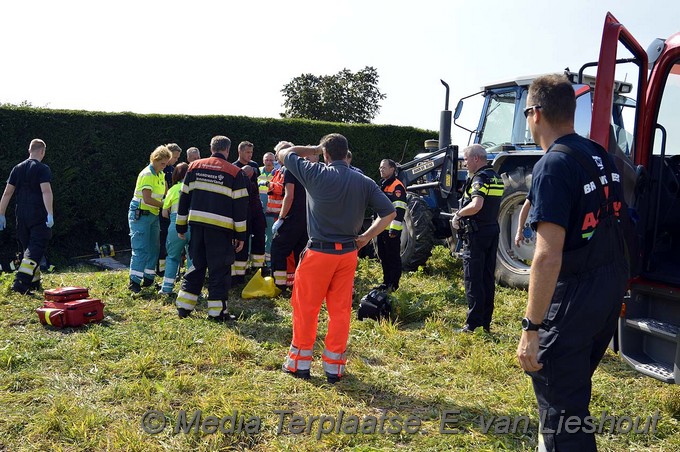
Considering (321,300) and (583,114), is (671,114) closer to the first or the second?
(583,114)

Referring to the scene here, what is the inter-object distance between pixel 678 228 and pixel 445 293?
3248 mm

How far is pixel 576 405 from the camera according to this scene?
8.30 feet

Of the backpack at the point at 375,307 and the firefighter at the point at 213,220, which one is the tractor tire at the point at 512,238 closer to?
the backpack at the point at 375,307

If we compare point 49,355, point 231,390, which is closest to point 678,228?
point 231,390

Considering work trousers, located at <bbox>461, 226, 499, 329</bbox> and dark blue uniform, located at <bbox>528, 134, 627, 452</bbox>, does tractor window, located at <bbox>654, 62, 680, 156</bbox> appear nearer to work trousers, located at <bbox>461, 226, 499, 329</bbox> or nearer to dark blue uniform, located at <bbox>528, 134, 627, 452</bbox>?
work trousers, located at <bbox>461, 226, 499, 329</bbox>

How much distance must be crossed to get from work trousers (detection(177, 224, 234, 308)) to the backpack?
58.4 inches

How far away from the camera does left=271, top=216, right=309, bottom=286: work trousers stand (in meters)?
7.30

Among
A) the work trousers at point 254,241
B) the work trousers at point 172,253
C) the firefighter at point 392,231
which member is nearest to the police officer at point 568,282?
the firefighter at point 392,231

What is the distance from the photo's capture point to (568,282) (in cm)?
258

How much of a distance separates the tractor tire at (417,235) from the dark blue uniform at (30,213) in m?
4.96

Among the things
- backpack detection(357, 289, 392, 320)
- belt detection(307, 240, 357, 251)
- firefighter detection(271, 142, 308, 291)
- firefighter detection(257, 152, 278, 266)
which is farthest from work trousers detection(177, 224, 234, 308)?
firefighter detection(257, 152, 278, 266)

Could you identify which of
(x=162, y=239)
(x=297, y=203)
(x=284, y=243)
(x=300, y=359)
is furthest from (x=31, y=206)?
(x=300, y=359)

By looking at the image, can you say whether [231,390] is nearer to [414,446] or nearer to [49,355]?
[414,446]

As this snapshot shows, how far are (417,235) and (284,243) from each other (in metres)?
A: 2.33
